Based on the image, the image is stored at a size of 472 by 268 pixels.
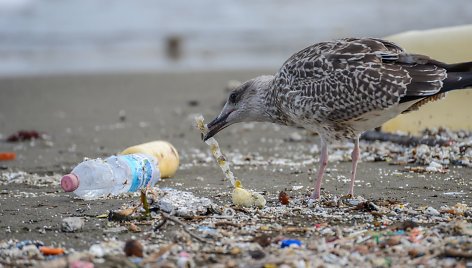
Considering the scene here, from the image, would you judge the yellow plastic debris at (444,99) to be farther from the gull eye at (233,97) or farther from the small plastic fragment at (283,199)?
the small plastic fragment at (283,199)

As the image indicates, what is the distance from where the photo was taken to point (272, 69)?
14414 mm

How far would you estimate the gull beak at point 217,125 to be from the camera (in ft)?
22.0

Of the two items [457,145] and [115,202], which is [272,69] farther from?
[115,202]

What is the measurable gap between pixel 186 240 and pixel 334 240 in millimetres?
865

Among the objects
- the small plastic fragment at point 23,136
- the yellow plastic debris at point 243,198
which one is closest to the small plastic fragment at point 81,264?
the yellow plastic debris at point 243,198

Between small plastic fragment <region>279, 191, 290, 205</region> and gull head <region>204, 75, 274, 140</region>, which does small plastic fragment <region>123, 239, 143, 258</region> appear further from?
gull head <region>204, 75, 274, 140</region>

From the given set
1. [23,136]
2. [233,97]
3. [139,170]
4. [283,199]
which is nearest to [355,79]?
[283,199]

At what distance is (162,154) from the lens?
707 cm

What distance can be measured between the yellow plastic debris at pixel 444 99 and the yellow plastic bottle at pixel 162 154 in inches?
97.7

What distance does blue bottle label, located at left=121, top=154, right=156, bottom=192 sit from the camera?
6344 mm

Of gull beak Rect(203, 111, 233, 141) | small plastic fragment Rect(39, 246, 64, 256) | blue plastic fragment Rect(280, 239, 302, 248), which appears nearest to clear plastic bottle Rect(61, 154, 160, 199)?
gull beak Rect(203, 111, 233, 141)

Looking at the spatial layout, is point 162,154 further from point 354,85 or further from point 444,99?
point 444,99

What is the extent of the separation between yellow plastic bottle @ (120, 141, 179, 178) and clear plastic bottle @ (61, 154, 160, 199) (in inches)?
15.5

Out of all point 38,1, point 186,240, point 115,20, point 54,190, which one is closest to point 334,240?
point 186,240
